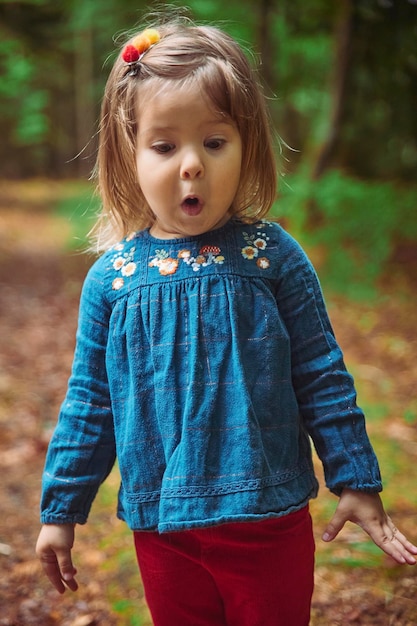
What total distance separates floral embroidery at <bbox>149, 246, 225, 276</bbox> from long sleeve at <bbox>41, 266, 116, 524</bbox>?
19 centimetres

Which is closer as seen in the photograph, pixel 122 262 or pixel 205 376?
pixel 205 376

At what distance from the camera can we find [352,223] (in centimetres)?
671

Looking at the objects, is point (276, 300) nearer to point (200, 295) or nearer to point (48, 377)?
point (200, 295)

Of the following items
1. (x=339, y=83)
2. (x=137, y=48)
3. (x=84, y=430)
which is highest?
(x=339, y=83)

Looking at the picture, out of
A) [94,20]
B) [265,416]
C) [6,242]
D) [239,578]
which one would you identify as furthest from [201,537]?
[94,20]

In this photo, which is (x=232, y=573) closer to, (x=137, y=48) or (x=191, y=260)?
(x=191, y=260)

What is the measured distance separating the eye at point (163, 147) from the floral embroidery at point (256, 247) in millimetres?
286

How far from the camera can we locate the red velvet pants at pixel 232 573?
149 centimetres

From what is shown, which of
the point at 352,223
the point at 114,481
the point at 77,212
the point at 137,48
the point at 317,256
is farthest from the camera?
the point at 77,212

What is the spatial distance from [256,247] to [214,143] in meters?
0.28

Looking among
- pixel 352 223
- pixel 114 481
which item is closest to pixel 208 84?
pixel 114 481

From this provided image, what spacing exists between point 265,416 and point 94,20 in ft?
32.7

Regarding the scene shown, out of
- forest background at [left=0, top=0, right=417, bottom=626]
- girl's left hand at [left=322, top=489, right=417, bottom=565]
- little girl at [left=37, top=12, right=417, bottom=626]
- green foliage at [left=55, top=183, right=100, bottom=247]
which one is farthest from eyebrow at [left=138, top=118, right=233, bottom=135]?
green foliage at [left=55, top=183, right=100, bottom=247]

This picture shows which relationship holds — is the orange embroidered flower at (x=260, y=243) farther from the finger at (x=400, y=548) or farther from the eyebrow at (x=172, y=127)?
the finger at (x=400, y=548)
